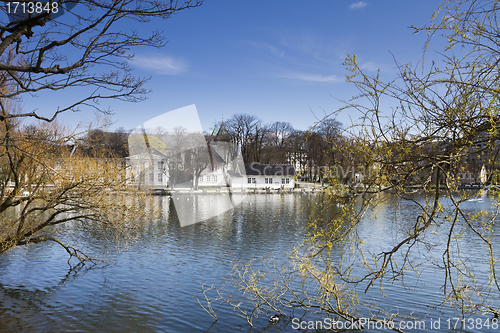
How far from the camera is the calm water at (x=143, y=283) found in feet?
28.4

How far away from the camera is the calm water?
28.4 feet

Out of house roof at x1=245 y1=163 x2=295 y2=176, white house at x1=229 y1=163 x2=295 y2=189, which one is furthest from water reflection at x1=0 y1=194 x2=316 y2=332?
house roof at x1=245 y1=163 x2=295 y2=176

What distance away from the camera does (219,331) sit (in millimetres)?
8211

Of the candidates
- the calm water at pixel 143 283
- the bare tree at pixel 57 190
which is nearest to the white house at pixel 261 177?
the calm water at pixel 143 283

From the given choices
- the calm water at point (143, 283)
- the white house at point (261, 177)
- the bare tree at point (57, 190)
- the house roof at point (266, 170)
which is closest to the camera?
the calm water at point (143, 283)

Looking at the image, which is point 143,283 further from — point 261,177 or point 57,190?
point 261,177

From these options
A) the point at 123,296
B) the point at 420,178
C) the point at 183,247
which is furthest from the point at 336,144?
the point at 183,247

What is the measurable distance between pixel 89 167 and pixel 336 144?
9.26 metres

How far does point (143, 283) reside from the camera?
1130 centimetres

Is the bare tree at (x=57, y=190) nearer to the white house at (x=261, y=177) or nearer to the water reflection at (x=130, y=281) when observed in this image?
the water reflection at (x=130, y=281)

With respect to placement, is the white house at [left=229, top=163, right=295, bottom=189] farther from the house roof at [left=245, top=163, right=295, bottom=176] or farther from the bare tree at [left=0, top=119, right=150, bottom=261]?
the bare tree at [left=0, top=119, right=150, bottom=261]

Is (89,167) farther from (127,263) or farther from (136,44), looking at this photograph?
(136,44)

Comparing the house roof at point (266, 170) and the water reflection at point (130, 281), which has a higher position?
the house roof at point (266, 170)

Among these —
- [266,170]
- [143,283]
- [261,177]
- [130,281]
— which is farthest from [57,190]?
[266,170]
